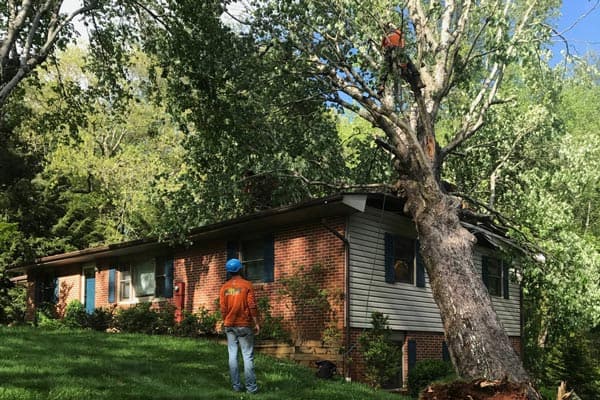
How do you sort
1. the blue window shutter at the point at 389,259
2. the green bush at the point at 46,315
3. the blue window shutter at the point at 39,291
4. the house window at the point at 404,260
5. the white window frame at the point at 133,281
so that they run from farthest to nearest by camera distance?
1. the blue window shutter at the point at 39,291
2. the green bush at the point at 46,315
3. the white window frame at the point at 133,281
4. the house window at the point at 404,260
5. the blue window shutter at the point at 389,259

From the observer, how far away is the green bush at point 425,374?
13.8 m

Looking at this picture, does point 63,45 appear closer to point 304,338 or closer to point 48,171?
point 304,338

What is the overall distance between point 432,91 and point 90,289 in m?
15.5

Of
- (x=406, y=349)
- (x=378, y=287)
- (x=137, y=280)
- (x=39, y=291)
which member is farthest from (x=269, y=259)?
(x=39, y=291)

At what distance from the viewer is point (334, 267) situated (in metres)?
15.1

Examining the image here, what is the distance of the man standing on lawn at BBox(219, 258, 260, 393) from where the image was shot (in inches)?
358

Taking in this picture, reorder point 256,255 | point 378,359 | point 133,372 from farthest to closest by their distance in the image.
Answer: point 256,255 < point 378,359 < point 133,372

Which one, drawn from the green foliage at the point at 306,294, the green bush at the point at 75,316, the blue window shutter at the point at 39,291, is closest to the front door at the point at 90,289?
the green bush at the point at 75,316

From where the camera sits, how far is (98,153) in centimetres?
3778

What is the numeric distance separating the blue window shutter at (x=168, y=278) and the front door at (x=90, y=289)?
509 cm

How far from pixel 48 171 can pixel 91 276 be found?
28.7ft

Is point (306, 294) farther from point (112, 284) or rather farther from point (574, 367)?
point (112, 284)

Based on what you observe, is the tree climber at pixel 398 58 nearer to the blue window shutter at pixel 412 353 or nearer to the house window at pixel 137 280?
the blue window shutter at pixel 412 353

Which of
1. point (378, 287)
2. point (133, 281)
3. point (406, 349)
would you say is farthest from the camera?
point (133, 281)
